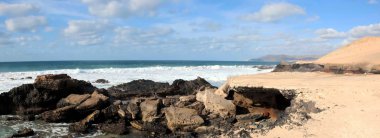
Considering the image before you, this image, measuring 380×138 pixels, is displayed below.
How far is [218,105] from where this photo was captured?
14031 millimetres

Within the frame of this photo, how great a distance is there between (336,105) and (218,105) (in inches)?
162

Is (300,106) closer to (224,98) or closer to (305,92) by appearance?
(305,92)

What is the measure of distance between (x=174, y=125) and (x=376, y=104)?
587cm

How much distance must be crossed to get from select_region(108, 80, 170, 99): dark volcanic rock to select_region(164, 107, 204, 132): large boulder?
6.94 meters

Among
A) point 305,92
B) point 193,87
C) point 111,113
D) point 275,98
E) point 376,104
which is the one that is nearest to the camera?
point 376,104

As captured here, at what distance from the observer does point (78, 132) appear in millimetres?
13375

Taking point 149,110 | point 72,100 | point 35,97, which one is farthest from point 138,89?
Answer: point 149,110

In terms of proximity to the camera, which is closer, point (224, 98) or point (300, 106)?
point (300, 106)

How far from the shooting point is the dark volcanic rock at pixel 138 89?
810 inches

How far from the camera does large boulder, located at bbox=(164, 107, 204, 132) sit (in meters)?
12.9

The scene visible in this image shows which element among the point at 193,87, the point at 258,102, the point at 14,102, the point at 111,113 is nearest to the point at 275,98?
the point at 258,102

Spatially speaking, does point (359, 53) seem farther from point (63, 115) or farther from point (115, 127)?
point (63, 115)

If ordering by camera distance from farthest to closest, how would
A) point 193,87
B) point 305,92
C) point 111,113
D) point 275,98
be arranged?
point 193,87, point 111,113, point 275,98, point 305,92

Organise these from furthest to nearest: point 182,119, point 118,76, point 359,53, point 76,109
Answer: point 118,76 → point 359,53 → point 76,109 → point 182,119
